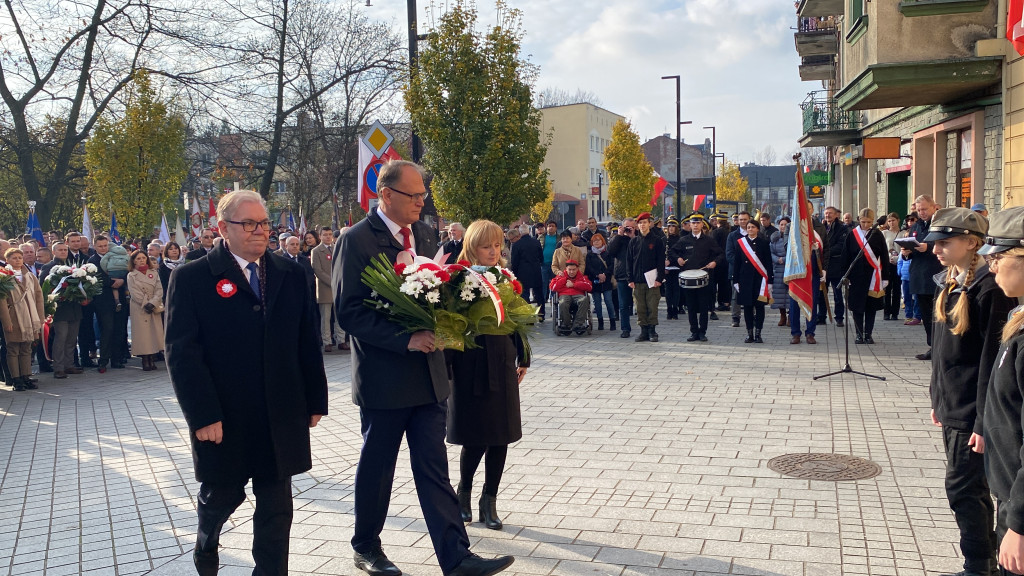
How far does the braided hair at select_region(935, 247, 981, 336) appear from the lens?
3.94 m

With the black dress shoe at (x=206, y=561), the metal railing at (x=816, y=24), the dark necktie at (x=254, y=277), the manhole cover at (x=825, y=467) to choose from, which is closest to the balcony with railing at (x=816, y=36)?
the metal railing at (x=816, y=24)

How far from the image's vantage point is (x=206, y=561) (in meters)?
4.11

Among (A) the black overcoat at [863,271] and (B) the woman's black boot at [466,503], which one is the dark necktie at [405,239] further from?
(A) the black overcoat at [863,271]

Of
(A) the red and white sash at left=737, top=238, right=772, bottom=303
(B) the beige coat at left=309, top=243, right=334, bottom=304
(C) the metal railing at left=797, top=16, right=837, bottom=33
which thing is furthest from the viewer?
(C) the metal railing at left=797, top=16, right=837, bottom=33

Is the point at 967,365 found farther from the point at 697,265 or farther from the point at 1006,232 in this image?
the point at 697,265

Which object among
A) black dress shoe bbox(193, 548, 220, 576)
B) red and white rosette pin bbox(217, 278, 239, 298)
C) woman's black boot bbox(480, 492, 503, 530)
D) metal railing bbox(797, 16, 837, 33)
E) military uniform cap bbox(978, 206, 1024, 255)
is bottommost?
woman's black boot bbox(480, 492, 503, 530)

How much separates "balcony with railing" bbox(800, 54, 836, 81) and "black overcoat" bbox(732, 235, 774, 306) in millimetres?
23892

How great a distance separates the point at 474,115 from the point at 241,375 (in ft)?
49.3

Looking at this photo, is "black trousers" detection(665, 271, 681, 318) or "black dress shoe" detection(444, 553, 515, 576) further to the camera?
"black trousers" detection(665, 271, 681, 318)

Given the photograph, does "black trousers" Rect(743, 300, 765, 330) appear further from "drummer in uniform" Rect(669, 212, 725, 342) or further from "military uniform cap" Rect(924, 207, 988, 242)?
"military uniform cap" Rect(924, 207, 988, 242)

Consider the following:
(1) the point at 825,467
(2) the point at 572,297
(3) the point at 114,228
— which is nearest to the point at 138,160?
(3) the point at 114,228

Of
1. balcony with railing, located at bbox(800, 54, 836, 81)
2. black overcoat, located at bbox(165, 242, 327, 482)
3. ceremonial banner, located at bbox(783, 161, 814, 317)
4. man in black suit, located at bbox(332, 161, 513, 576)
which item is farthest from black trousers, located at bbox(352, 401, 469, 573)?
balcony with railing, located at bbox(800, 54, 836, 81)

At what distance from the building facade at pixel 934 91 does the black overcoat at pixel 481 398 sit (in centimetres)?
1139

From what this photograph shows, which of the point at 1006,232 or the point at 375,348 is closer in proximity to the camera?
the point at 1006,232
